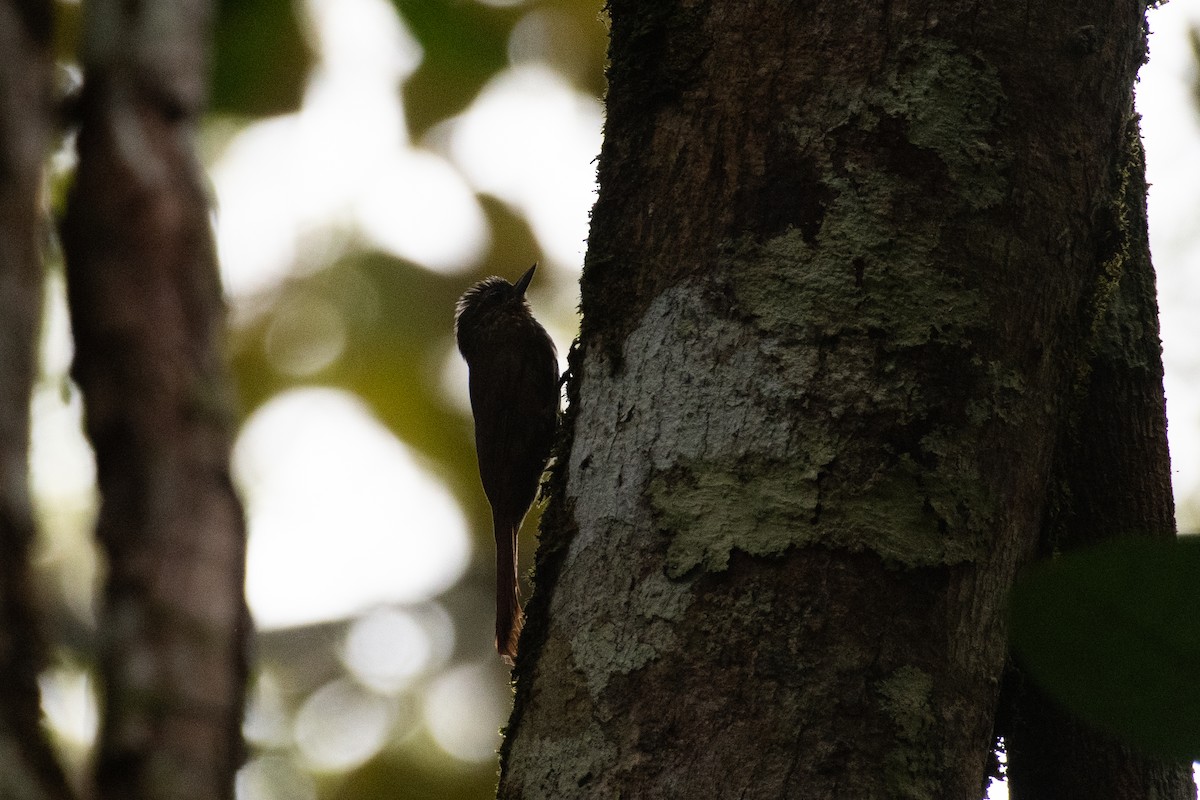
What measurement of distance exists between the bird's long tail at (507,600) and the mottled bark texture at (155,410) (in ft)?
10.7

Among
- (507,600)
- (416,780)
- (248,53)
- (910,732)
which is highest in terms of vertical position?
(507,600)

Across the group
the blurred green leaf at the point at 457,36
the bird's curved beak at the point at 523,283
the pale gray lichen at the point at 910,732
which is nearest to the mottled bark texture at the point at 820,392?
the pale gray lichen at the point at 910,732

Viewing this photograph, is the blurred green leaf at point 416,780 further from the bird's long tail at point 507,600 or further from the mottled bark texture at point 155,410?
the mottled bark texture at point 155,410

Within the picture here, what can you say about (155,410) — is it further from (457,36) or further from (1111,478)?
(1111,478)

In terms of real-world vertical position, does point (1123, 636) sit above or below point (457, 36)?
below

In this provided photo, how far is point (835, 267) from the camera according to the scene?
196 centimetres

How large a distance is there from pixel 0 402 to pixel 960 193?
1595 millimetres

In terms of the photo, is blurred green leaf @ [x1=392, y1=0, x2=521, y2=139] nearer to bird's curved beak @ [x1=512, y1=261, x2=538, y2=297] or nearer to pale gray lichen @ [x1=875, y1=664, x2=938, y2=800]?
pale gray lichen @ [x1=875, y1=664, x2=938, y2=800]

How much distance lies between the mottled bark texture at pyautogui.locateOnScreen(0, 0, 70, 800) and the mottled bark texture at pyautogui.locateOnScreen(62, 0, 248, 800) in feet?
0.10

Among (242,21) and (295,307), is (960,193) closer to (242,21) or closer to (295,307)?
(242,21)

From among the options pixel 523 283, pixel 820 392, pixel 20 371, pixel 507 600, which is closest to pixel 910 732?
pixel 820 392

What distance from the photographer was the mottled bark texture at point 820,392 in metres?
1.76

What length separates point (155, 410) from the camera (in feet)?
2.48

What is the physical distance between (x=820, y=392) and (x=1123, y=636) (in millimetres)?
1054
